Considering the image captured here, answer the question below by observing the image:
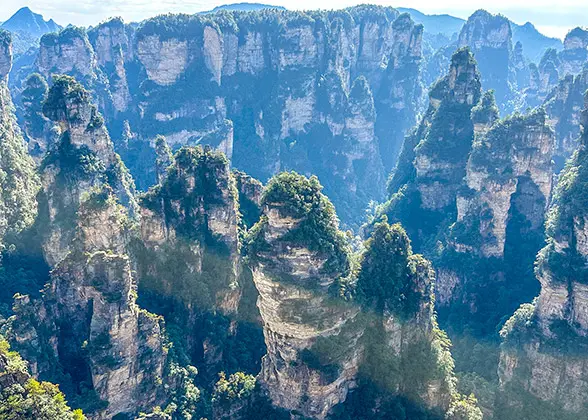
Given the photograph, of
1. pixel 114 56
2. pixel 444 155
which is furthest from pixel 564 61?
pixel 114 56

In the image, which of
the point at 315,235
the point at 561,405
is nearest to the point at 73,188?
the point at 315,235

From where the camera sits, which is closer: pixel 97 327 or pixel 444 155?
pixel 97 327

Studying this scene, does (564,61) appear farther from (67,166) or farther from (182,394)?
(182,394)

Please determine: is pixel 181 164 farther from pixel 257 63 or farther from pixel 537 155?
pixel 257 63

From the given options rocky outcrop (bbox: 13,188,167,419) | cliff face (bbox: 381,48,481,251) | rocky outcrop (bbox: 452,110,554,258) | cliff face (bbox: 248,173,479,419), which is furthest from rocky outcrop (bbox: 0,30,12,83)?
rocky outcrop (bbox: 452,110,554,258)

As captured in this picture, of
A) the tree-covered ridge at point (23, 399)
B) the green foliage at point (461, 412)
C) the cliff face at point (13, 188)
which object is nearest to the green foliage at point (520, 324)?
the green foliage at point (461, 412)

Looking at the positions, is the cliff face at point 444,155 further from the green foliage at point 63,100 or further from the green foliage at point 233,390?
the green foliage at point 63,100
